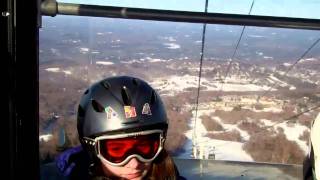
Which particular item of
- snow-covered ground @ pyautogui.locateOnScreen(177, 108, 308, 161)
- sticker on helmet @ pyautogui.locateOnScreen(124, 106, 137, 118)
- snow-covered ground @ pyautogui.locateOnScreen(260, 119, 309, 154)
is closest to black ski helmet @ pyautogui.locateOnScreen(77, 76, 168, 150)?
sticker on helmet @ pyautogui.locateOnScreen(124, 106, 137, 118)

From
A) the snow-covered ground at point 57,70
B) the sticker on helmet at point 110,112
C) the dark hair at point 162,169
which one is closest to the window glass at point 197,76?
the snow-covered ground at point 57,70

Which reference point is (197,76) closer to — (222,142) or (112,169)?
(112,169)

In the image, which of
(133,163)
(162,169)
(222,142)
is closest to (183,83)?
(162,169)

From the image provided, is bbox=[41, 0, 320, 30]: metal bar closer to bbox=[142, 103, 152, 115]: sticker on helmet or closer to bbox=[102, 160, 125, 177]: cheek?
bbox=[142, 103, 152, 115]: sticker on helmet
